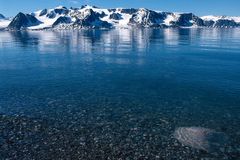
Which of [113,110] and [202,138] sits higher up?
[113,110]

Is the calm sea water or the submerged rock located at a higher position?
the calm sea water

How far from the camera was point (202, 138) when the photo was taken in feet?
90.1

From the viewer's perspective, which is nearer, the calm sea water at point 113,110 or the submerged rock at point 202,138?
the calm sea water at point 113,110

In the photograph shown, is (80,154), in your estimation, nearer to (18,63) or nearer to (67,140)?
(67,140)

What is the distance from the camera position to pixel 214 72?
2199 inches

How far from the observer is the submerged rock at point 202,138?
26094 mm

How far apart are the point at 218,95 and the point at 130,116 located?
14563mm

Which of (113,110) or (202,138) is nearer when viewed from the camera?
(202,138)

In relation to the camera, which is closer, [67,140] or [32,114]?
[67,140]

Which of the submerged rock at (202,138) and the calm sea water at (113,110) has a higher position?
the calm sea water at (113,110)

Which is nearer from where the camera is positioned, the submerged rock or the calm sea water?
the calm sea water

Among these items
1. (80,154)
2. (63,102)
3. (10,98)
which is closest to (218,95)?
(63,102)

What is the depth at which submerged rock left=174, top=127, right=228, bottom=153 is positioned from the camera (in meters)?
26.1

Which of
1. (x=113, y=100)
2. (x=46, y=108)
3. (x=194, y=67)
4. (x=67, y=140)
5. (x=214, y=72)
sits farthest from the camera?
(x=194, y=67)
